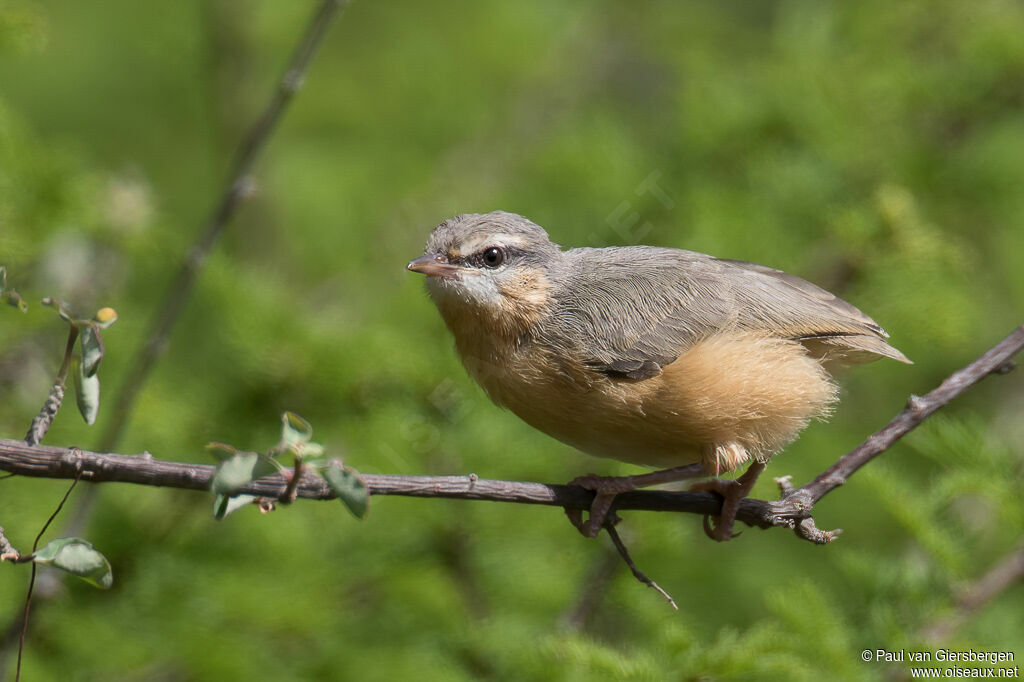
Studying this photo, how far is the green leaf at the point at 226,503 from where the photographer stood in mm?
2193

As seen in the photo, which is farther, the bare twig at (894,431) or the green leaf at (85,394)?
the bare twig at (894,431)

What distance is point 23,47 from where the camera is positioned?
4.28 metres

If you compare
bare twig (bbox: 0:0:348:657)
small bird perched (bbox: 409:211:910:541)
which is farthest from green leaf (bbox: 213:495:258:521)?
small bird perched (bbox: 409:211:910:541)

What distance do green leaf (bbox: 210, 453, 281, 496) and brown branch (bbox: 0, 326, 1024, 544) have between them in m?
0.22

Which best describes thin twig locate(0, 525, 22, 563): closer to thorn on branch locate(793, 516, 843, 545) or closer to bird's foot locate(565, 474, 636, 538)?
bird's foot locate(565, 474, 636, 538)

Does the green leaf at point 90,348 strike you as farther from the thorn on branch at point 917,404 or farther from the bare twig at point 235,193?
the thorn on branch at point 917,404

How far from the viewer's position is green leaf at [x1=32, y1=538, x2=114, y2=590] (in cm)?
206

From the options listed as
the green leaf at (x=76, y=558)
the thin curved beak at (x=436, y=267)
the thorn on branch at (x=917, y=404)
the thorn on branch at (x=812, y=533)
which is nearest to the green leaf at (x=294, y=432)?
the green leaf at (x=76, y=558)

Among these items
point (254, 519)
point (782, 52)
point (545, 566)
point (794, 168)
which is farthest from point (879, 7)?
point (254, 519)

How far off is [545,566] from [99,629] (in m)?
2.30

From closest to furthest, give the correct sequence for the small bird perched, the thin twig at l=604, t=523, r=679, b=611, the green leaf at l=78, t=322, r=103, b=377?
1. the green leaf at l=78, t=322, r=103, b=377
2. the thin twig at l=604, t=523, r=679, b=611
3. the small bird perched

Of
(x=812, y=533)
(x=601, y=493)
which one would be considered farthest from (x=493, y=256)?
(x=812, y=533)

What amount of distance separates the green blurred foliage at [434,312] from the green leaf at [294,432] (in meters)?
1.97

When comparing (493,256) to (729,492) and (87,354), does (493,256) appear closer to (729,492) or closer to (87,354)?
(729,492)
